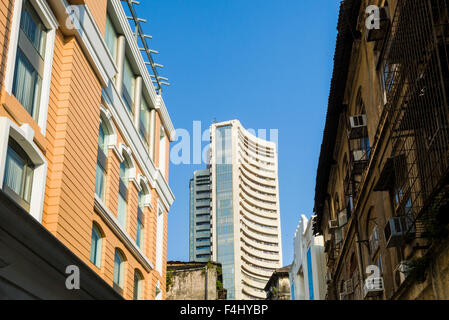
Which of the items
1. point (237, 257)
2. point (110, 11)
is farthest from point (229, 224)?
point (110, 11)

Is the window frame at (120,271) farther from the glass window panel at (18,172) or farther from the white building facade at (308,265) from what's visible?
the white building facade at (308,265)

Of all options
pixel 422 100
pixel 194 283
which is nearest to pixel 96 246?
pixel 422 100

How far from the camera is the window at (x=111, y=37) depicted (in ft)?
67.4

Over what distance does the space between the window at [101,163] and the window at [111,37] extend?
9.92 ft

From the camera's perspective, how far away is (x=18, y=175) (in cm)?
1324

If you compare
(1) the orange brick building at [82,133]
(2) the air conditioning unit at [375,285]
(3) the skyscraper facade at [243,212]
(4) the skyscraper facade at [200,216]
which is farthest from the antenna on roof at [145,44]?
(4) the skyscraper facade at [200,216]

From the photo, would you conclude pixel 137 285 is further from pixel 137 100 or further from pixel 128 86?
pixel 128 86

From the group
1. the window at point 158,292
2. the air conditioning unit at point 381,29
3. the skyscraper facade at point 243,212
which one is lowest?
the window at point 158,292

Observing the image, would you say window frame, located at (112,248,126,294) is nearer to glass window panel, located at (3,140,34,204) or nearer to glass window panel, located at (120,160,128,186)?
glass window panel, located at (120,160,128,186)

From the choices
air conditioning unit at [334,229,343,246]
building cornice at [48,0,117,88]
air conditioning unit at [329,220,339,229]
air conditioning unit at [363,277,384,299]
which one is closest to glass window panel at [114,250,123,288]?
building cornice at [48,0,117,88]

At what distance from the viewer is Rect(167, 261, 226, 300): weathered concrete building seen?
40.0 meters

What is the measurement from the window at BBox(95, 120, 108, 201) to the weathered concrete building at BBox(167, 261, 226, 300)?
855 inches

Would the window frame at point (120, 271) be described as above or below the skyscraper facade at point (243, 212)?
below

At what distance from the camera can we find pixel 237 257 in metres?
134
